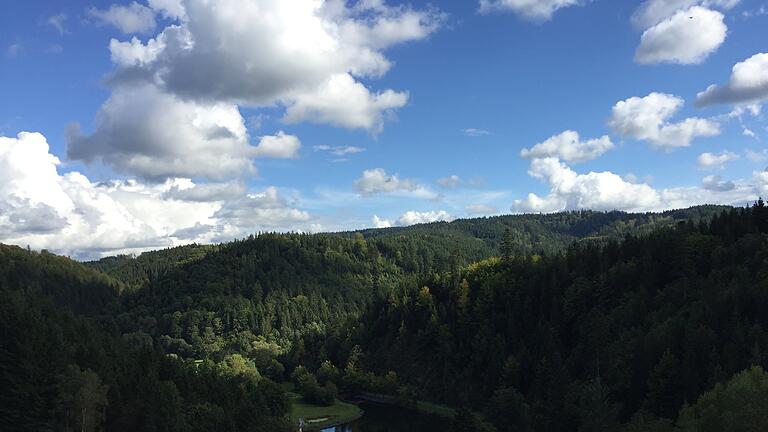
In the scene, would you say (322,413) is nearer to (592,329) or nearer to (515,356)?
(515,356)

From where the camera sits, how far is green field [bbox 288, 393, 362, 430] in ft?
463

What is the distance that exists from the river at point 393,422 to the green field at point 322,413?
2759mm

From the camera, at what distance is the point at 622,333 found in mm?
120375

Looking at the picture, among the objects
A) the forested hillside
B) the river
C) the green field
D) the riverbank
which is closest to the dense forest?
the forested hillside

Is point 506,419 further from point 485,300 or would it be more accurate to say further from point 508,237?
point 508,237

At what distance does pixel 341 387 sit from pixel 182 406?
9982cm

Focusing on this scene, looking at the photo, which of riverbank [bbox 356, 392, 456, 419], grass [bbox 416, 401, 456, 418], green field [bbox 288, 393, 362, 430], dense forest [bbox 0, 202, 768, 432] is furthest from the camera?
riverbank [bbox 356, 392, 456, 419]

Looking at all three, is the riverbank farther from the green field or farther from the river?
the green field

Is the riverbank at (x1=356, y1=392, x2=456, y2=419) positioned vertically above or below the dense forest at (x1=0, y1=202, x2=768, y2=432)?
below

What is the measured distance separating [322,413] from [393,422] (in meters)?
21.6

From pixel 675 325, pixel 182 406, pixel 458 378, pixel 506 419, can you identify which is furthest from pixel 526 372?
pixel 182 406

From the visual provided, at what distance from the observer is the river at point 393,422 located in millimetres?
130875

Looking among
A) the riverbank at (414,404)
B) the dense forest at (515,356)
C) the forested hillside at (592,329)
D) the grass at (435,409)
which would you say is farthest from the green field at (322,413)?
the forested hillside at (592,329)

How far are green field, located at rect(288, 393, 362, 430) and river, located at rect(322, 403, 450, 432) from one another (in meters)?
2.76
